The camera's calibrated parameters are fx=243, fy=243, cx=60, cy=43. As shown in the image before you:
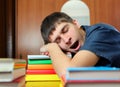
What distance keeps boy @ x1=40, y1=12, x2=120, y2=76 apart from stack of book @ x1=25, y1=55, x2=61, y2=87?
15mm

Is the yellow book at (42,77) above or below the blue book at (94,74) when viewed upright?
below

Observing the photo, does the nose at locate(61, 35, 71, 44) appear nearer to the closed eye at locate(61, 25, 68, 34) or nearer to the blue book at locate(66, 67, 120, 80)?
the closed eye at locate(61, 25, 68, 34)

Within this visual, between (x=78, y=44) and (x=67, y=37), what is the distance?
0.06 metres

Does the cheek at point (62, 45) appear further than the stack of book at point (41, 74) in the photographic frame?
Yes

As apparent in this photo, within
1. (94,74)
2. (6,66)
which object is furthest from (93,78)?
(6,66)

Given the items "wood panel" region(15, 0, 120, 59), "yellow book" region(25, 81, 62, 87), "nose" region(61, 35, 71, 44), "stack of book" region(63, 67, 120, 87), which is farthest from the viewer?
"wood panel" region(15, 0, 120, 59)

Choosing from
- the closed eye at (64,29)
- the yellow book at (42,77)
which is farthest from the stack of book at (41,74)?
the closed eye at (64,29)

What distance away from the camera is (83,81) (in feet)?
1.04

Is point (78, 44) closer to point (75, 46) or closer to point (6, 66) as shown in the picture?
point (75, 46)

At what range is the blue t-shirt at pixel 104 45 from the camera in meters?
0.54

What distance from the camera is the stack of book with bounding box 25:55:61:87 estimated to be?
502 millimetres

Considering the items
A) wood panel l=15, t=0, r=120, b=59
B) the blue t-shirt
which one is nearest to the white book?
the blue t-shirt

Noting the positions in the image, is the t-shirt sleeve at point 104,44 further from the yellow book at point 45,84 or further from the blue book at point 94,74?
the blue book at point 94,74

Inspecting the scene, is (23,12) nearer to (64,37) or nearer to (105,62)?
(64,37)
